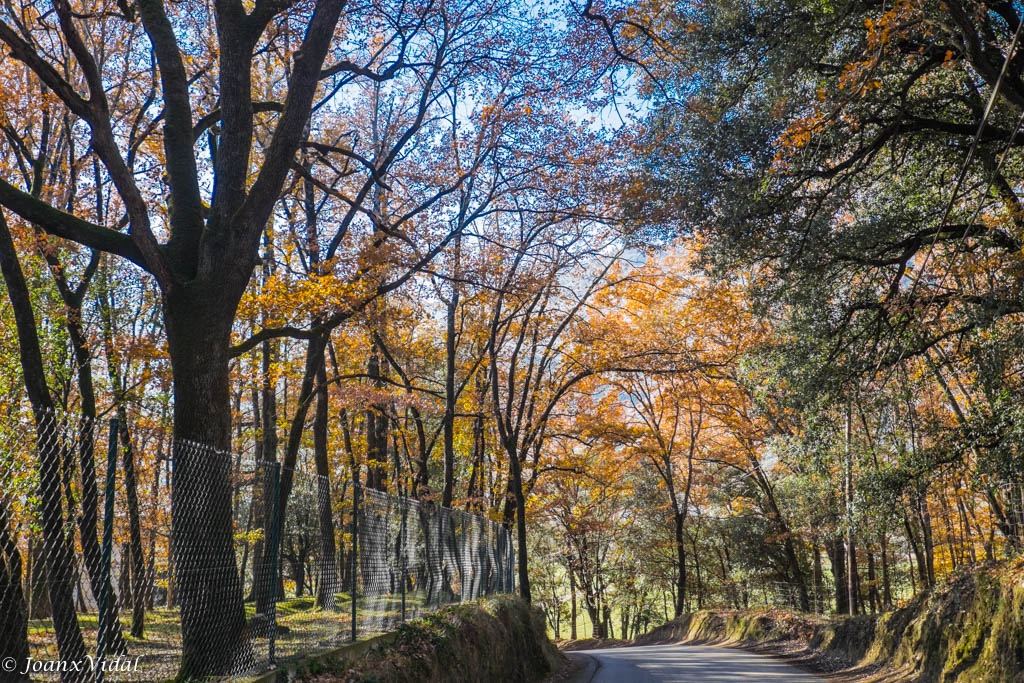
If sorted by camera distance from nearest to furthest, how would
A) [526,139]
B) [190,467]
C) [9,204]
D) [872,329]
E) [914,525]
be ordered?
[190,467], [9,204], [872,329], [526,139], [914,525]

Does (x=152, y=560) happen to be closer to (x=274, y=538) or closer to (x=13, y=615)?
(x=274, y=538)

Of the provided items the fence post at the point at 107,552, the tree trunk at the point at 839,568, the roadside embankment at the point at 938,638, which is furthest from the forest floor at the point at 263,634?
the tree trunk at the point at 839,568

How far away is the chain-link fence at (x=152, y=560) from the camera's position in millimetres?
4336

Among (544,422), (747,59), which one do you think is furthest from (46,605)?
(544,422)

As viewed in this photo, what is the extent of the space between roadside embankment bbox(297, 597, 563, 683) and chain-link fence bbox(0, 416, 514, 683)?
0.97 feet

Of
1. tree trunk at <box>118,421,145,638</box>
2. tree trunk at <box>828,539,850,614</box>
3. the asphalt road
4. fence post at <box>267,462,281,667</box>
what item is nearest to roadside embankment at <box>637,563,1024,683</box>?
the asphalt road

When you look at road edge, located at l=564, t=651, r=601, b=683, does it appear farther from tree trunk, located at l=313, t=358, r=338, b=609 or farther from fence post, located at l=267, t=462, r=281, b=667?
fence post, located at l=267, t=462, r=281, b=667

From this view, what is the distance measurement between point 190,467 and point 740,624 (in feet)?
72.1

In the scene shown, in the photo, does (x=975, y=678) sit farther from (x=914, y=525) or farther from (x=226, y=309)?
(x=914, y=525)

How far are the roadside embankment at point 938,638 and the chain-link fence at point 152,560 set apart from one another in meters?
7.27

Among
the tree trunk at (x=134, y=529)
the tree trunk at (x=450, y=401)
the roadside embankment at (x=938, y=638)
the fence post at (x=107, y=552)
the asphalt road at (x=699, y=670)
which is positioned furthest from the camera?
the tree trunk at (x=450, y=401)

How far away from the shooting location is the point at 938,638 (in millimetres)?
10547

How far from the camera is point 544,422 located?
22.1 m

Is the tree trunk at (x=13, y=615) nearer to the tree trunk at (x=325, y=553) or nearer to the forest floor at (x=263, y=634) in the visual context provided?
the forest floor at (x=263, y=634)
